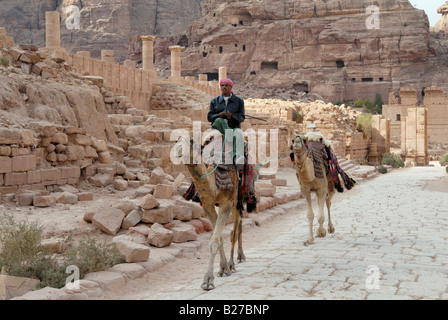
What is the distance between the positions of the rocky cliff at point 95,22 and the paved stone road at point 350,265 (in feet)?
240

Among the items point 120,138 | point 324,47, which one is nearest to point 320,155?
point 120,138

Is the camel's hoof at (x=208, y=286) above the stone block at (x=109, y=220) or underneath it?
underneath

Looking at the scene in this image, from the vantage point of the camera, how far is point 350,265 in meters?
6.47

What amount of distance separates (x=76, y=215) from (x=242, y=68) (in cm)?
6313

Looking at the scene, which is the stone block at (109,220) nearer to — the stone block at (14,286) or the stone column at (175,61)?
the stone block at (14,286)

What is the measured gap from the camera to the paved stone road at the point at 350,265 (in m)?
5.19

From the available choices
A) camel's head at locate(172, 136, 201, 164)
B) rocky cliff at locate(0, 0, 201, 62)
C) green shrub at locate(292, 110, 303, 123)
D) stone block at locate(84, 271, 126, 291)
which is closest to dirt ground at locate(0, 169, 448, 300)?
stone block at locate(84, 271, 126, 291)

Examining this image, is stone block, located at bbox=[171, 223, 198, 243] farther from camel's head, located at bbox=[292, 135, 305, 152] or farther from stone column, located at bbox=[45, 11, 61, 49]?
stone column, located at bbox=[45, 11, 61, 49]

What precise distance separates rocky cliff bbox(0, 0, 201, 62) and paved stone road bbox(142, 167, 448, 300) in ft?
240

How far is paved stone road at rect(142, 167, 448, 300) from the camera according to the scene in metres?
5.19

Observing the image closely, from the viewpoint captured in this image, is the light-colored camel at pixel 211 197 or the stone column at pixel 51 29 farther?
the stone column at pixel 51 29

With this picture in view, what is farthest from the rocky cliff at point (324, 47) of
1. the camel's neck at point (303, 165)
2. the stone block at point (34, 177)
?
the camel's neck at point (303, 165)
